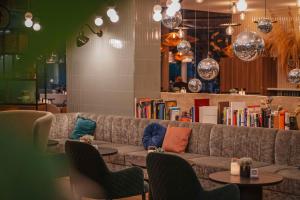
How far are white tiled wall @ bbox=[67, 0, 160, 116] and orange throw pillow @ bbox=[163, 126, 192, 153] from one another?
1.43 metres

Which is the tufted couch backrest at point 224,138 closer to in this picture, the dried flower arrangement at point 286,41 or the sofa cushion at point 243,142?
the sofa cushion at point 243,142

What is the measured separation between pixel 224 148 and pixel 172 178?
2.30 meters

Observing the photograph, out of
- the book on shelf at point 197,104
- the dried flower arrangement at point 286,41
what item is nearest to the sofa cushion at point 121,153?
the book on shelf at point 197,104

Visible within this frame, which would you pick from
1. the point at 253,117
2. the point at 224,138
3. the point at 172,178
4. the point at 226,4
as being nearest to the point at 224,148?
the point at 224,138

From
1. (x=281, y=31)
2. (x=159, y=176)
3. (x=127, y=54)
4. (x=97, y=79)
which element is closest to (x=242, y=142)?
(x=159, y=176)

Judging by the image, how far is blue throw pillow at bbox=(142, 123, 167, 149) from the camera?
6.79 m

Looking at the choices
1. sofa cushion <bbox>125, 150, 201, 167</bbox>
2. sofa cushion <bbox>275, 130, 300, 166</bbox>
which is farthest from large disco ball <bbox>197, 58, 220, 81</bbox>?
sofa cushion <bbox>275, 130, 300, 166</bbox>

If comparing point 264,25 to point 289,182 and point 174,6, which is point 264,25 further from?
point 289,182

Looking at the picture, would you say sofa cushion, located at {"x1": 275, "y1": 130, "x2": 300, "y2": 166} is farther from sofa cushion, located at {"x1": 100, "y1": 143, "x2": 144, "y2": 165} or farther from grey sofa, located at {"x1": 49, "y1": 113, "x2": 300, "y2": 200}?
sofa cushion, located at {"x1": 100, "y1": 143, "x2": 144, "y2": 165}

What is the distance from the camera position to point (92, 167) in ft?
15.4

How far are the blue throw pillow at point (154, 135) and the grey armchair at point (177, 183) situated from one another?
2569 millimetres

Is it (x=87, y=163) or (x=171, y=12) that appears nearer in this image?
(x=87, y=163)

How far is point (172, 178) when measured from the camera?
13.4 ft

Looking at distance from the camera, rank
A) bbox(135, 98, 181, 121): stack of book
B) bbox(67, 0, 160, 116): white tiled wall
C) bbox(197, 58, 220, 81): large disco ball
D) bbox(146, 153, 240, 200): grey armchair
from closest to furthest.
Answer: bbox(146, 153, 240, 200): grey armchair < bbox(197, 58, 220, 81): large disco ball < bbox(135, 98, 181, 121): stack of book < bbox(67, 0, 160, 116): white tiled wall
